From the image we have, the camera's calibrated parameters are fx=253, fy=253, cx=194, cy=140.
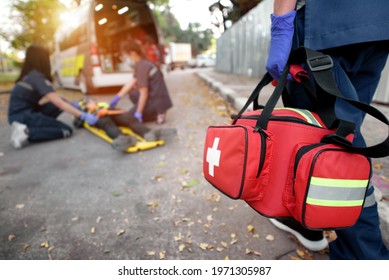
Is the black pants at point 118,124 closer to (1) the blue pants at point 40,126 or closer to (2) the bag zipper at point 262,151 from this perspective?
(1) the blue pants at point 40,126

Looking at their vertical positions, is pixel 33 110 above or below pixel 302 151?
below

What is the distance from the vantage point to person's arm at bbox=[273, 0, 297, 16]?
3.68ft

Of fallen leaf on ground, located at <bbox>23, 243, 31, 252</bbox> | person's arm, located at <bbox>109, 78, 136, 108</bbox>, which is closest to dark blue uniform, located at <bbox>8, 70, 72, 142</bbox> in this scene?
person's arm, located at <bbox>109, 78, 136, 108</bbox>

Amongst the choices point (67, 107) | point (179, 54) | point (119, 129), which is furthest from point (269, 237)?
point (179, 54)

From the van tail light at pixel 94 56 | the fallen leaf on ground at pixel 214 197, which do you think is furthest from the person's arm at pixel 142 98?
the van tail light at pixel 94 56

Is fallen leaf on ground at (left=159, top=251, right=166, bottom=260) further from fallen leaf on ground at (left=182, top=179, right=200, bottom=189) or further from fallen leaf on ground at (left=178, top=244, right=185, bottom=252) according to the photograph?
fallen leaf on ground at (left=182, top=179, right=200, bottom=189)

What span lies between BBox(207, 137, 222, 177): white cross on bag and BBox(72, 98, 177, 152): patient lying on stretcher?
2144 mm

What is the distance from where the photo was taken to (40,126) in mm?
3875

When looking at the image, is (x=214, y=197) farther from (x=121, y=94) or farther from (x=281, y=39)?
(x=121, y=94)

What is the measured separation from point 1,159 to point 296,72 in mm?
3747

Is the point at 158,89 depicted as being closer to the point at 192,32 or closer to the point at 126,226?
the point at 126,226

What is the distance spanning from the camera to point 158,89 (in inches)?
171

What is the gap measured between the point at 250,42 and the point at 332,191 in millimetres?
9642

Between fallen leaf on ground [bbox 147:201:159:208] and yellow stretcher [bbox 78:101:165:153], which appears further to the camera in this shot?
yellow stretcher [bbox 78:101:165:153]
